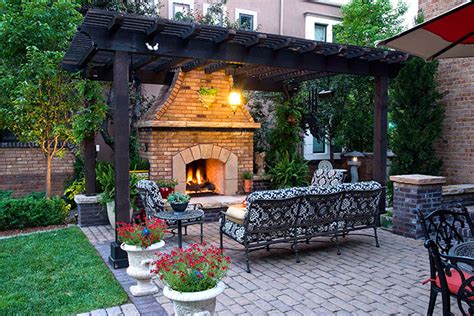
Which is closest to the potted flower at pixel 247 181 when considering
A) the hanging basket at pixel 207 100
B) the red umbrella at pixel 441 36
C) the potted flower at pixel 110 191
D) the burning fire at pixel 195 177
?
the burning fire at pixel 195 177

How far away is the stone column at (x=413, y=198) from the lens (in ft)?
21.2

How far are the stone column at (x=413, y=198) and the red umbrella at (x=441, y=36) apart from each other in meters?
2.67

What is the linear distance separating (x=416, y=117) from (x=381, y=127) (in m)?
0.74

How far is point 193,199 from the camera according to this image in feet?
28.8

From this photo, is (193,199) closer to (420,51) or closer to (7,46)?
(7,46)

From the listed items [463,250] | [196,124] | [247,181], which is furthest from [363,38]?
[463,250]

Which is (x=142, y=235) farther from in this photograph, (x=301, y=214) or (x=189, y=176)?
(x=189, y=176)

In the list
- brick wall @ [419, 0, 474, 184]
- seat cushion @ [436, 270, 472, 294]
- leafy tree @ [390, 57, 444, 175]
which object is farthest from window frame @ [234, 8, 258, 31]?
seat cushion @ [436, 270, 472, 294]

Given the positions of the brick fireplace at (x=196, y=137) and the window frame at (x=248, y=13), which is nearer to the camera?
the brick fireplace at (x=196, y=137)

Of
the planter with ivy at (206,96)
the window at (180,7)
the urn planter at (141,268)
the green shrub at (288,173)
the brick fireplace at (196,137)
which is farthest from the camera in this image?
the window at (180,7)

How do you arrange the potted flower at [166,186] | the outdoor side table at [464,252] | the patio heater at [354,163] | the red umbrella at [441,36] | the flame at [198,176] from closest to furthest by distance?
the outdoor side table at [464,252], the red umbrella at [441,36], the potted flower at [166,186], the flame at [198,176], the patio heater at [354,163]

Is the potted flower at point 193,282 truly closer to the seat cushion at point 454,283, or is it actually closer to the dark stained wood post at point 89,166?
the seat cushion at point 454,283

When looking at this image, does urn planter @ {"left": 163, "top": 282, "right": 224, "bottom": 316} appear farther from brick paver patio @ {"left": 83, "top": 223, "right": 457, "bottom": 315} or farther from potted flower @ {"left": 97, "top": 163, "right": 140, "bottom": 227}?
potted flower @ {"left": 97, "top": 163, "right": 140, "bottom": 227}

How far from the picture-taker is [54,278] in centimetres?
478
